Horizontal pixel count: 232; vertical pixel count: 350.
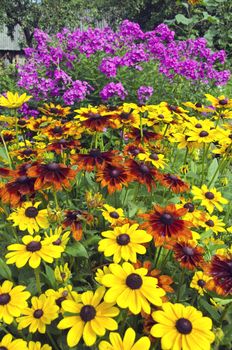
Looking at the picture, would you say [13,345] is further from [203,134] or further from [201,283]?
[203,134]

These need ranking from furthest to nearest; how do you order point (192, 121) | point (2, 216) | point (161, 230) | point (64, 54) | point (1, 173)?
1. point (64, 54)
2. point (192, 121)
3. point (2, 216)
4. point (1, 173)
5. point (161, 230)

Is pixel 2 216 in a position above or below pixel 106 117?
below

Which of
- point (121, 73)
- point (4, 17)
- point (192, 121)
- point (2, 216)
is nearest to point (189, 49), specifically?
point (121, 73)

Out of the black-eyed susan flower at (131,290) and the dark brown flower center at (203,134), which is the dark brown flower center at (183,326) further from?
the dark brown flower center at (203,134)

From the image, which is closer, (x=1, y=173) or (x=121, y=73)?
(x=1, y=173)

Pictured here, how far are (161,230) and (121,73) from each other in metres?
2.79

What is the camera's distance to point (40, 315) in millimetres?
986

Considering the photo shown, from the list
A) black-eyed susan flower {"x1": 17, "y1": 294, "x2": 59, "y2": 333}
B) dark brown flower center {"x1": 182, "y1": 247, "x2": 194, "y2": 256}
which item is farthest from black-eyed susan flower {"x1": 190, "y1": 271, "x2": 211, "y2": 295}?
black-eyed susan flower {"x1": 17, "y1": 294, "x2": 59, "y2": 333}

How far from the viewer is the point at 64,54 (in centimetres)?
353

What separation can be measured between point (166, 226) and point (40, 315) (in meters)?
0.40

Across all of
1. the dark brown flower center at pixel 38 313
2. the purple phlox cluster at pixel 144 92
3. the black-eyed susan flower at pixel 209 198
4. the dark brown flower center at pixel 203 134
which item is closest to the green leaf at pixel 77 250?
the dark brown flower center at pixel 38 313

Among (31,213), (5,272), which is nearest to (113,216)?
(31,213)

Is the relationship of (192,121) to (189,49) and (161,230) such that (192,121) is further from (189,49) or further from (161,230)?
(189,49)

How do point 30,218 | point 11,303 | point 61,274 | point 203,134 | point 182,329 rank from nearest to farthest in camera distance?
point 182,329 → point 11,303 → point 61,274 → point 30,218 → point 203,134
